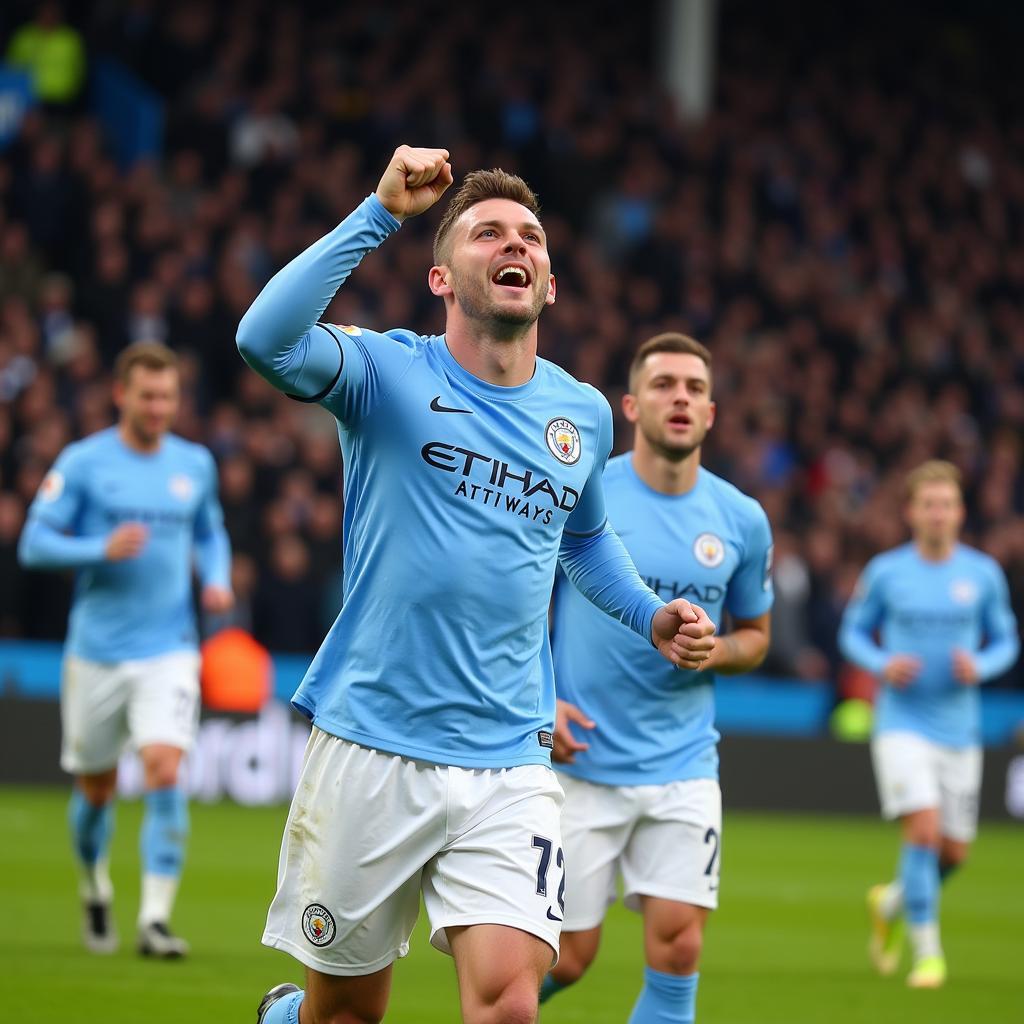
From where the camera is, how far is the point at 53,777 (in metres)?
16.9

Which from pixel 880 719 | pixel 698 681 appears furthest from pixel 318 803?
pixel 880 719

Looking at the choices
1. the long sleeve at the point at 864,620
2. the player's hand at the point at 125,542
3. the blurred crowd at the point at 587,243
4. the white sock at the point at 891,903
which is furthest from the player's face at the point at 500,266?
the blurred crowd at the point at 587,243

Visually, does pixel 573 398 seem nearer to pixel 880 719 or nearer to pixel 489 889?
pixel 489 889

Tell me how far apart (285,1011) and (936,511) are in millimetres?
6422

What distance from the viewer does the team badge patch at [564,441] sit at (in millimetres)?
5270

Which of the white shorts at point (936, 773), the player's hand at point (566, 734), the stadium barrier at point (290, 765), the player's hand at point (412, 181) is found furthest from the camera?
the stadium barrier at point (290, 765)

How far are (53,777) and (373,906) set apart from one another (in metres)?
12.5

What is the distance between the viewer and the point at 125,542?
934cm

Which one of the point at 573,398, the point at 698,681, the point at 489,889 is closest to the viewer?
the point at 489,889

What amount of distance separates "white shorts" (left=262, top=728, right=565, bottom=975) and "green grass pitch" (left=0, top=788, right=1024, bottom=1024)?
2.96m

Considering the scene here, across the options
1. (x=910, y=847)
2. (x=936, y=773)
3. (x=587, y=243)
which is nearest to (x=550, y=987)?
(x=910, y=847)

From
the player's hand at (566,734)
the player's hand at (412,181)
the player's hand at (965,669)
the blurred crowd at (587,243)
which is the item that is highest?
the blurred crowd at (587,243)

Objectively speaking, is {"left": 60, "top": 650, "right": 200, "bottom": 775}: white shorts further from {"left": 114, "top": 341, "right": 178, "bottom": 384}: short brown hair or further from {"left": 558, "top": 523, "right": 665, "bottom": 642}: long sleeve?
{"left": 558, "top": 523, "right": 665, "bottom": 642}: long sleeve

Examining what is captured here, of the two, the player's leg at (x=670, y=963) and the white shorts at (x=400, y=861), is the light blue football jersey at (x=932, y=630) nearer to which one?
the player's leg at (x=670, y=963)
